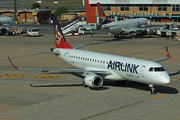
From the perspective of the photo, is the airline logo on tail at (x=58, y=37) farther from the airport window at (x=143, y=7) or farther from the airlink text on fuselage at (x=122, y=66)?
the airport window at (x=143, y=7)

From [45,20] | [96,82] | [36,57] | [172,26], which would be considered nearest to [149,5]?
[172,26]

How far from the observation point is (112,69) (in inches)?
1671

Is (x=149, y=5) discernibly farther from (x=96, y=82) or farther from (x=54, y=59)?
(x=96, y=82)

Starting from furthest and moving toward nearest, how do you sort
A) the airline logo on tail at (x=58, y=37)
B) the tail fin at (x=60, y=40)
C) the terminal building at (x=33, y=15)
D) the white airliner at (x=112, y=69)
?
the terminal building at (x=33, y=15) → the airline logo on tail at (x=58, y=37) → the tail fin at (x=60, y=40) → the white airliner at (x=112, y=69)

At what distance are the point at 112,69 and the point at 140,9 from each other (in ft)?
393

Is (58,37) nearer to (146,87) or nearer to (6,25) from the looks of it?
(146,87)

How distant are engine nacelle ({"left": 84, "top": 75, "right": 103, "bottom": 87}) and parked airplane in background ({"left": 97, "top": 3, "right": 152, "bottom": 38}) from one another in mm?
58447

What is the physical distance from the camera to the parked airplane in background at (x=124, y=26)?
100 metres

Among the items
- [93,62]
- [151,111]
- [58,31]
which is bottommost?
[151,111]

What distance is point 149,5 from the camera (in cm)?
15588

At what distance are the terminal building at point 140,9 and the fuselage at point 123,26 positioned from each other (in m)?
43.7

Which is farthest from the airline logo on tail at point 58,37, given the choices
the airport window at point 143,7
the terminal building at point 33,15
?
the terminal building at point 33,15

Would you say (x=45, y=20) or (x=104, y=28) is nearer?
(x=104, y=28)

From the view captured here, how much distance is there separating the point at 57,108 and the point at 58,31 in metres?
21.0
